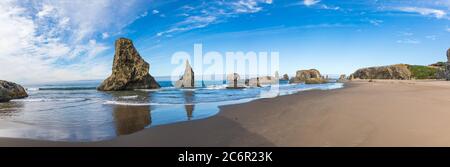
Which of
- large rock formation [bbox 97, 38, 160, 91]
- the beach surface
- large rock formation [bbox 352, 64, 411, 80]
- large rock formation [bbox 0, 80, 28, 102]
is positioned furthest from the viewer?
large rock formation [bbox 352, 64, 411, 80]

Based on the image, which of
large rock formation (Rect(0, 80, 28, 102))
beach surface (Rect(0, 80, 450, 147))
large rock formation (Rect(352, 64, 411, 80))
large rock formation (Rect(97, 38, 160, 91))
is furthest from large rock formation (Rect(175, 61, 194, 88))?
large rock formation (Rect(352, 64, 411, 80))

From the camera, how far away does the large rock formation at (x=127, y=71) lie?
147ft

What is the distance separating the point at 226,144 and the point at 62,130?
5830mm

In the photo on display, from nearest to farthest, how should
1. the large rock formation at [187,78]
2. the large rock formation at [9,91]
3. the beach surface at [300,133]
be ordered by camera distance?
the beach surface at [300,133], the large rock formation at [9,91], the large rock formation at [187,78]

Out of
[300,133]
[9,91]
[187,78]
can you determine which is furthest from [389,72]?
[9,91]

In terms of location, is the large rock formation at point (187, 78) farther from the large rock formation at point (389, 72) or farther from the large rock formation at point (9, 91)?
the large rock formation at point (389, 72)

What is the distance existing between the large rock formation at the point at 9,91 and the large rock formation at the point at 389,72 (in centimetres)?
9873

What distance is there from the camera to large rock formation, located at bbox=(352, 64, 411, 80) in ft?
264

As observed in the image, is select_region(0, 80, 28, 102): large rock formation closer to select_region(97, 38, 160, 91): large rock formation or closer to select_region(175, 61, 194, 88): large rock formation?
select_region(97, 38, 160, 91): large rock formation

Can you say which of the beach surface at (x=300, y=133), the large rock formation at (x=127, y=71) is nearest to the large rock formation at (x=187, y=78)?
the large rock formation at (x=127, y=71)

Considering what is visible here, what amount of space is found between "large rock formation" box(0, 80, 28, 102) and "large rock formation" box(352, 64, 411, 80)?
324ft

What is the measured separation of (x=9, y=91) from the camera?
25.5 metres
